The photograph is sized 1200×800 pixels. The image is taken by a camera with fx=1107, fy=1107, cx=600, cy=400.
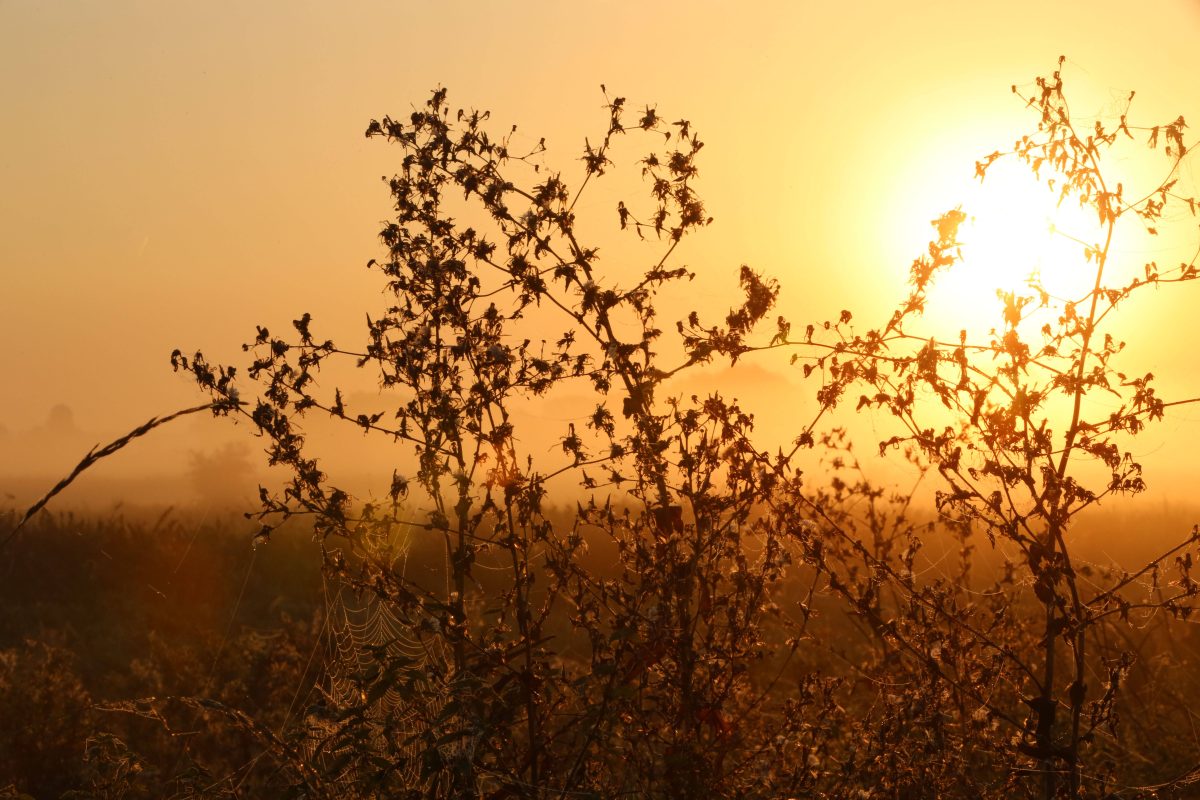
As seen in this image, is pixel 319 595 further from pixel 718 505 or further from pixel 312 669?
pixel 718 505

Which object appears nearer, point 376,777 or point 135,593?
point 376,777

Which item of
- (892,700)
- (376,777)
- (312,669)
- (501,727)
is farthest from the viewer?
(312,669)

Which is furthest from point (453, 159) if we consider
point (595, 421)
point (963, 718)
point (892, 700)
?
point (963, 718)

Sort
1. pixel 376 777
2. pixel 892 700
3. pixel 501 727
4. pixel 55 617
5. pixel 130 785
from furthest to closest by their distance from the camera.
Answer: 1. pixel 55 617
2. pixel 892 700
3. pixel 501 727
4. pixel 130 785
5. pixel 376 777

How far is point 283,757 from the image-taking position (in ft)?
11.0

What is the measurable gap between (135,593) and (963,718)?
11.6 m

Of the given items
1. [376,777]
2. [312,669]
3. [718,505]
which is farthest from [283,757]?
[312,669]

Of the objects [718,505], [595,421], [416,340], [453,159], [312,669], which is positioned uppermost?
[453,159]

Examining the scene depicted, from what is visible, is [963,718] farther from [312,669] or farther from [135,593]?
[135,593]

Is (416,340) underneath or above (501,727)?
above

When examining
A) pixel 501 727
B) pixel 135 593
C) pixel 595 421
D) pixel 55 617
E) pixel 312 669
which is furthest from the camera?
pixel 135 593

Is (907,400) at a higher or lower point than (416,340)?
lower

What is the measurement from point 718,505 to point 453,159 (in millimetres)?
Result: 1758

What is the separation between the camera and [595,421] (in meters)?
Result: 4.11
